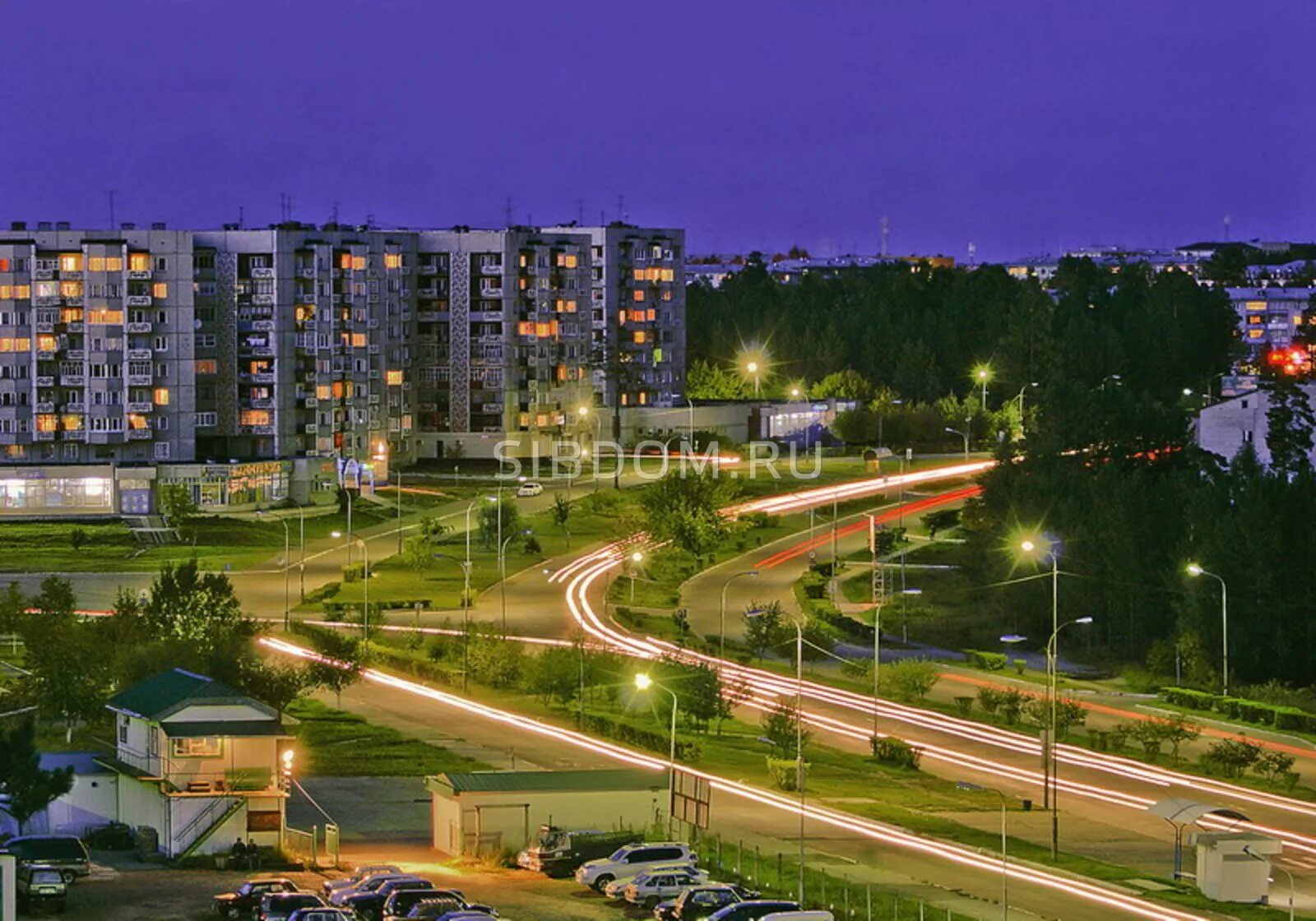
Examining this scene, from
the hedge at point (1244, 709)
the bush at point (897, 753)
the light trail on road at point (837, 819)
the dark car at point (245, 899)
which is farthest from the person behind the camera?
the hedge at point (1244, 709)

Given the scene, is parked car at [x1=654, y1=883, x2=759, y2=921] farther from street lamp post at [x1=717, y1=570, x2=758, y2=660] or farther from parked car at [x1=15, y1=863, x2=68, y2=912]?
street lamp post at [x1=717, y1=570, x2=758, y2=660]

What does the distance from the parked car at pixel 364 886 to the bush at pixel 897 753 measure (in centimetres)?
1806

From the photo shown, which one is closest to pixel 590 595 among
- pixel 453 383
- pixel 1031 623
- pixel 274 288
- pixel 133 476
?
pixel 1031 623

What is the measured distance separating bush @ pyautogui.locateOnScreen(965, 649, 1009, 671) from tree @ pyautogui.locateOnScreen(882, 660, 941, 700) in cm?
621

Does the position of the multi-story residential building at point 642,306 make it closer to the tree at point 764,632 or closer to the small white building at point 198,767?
the tree at point 764,632

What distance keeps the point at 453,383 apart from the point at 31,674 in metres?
64.1

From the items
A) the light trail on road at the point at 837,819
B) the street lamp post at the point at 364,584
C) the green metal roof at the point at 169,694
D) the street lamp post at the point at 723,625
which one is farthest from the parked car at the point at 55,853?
the street lamp post at the point at 364,584

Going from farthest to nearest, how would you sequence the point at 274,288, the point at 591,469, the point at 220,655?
1. the point at 591,469
2. the point at 274,288
3. the point at 220,655

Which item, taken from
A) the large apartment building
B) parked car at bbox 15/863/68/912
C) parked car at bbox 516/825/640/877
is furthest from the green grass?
the large apartment building

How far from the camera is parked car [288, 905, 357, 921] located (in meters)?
31.9

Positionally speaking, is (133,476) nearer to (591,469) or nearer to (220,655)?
(591,469)

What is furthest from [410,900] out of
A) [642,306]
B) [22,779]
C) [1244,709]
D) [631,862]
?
[642,306]

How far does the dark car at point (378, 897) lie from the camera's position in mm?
33719

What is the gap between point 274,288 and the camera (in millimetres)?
105875
